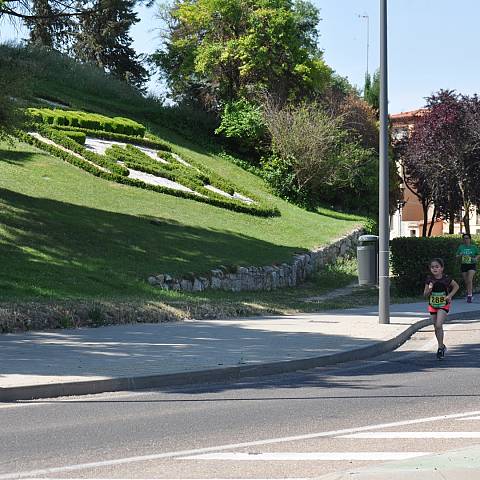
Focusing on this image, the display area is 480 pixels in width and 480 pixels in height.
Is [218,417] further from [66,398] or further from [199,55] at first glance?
[199,55]

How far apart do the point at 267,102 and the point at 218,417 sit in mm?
41756

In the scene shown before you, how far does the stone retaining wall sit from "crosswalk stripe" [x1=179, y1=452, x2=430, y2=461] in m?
15.6

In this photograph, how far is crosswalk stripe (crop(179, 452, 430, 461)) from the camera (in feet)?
24.3

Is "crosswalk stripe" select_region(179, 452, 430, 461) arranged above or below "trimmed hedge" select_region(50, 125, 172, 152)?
below

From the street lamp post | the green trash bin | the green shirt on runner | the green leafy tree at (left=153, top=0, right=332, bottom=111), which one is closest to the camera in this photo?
the street lamp post

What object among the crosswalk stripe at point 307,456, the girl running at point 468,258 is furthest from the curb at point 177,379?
the girl running at point 468,258

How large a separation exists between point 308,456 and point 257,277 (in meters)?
20.1

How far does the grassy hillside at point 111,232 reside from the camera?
70.1ft

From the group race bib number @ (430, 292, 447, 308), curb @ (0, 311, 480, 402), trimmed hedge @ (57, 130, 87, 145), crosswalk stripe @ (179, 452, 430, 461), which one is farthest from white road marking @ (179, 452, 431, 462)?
trimmed hedge @ (57, 130, 87, 145)

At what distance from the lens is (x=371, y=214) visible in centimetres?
5078

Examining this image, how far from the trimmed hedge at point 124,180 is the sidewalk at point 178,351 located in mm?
17490

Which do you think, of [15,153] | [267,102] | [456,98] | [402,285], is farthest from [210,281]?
[456,98]

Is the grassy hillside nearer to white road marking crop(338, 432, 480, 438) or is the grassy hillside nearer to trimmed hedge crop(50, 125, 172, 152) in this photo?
trimmed hedge crop(50, 125, 172, 152)

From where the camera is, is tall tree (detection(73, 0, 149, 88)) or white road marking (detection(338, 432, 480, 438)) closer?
white road marking (detection(338, 432, 480, 438))
